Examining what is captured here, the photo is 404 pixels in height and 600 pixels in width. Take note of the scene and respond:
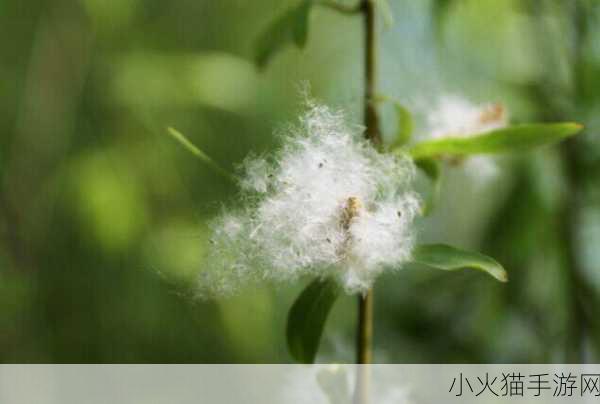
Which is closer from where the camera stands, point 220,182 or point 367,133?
point 367,133

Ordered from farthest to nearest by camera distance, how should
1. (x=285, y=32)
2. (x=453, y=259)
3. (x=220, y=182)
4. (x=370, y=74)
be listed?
1. (x=220, y=182)
2. (x=285, y=32)
3. (x=370, y=74)
4. (x=453, y=259)

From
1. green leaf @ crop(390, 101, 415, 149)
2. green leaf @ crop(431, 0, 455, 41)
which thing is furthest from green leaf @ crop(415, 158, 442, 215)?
green leaf @ crop(431, 0, 455, 41)

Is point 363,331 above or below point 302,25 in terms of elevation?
below

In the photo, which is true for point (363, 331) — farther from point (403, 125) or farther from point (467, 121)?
point (467, 121)

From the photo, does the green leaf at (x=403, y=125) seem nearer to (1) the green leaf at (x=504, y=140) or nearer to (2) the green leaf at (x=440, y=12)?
(1) the green leaf at (x=504, y=140)

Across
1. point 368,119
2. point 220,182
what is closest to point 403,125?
point 368,119

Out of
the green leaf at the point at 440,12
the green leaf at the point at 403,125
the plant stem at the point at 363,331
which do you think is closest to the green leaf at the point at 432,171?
the green leaf at the point at 403,125

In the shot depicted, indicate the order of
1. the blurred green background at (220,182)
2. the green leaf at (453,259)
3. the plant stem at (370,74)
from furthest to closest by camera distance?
the blurred green background at (220,182) < the plant stem at (370,74) < the green leaf at (453,259)

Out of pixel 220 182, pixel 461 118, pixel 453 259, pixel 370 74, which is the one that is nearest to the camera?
pixel 453 259
